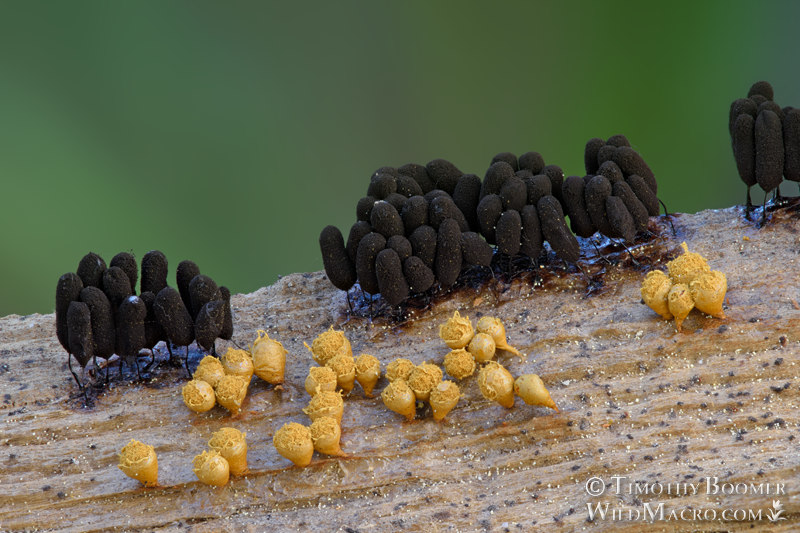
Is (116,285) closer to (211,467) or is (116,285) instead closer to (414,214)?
(211,467)

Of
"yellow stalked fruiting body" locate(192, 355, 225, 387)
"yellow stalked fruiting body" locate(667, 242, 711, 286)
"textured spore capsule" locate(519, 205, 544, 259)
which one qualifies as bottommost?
"yellow stalked fruiting body" locate(192, 355, 225, 387)

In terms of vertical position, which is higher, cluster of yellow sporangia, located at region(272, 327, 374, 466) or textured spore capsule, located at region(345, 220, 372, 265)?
textured spore capsule, located at region(345, 220, 372, 265)

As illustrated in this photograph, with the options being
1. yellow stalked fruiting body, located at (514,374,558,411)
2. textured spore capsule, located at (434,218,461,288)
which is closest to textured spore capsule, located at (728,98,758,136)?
textured spore capsule, located at (434,218,461,288)

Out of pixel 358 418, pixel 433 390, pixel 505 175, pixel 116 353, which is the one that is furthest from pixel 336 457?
pixel 505 175

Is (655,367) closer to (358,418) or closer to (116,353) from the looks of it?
(358,418)

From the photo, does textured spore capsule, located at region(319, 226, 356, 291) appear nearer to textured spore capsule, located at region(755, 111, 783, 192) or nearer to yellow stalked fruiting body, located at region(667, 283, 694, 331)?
yellow stalked fruiting body, located at region(667, 283, 694, 331)

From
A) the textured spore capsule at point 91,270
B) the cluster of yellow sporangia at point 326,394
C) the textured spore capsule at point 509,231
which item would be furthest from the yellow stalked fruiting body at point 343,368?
the textured spore capsule at point 91,270

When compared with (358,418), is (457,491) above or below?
below
